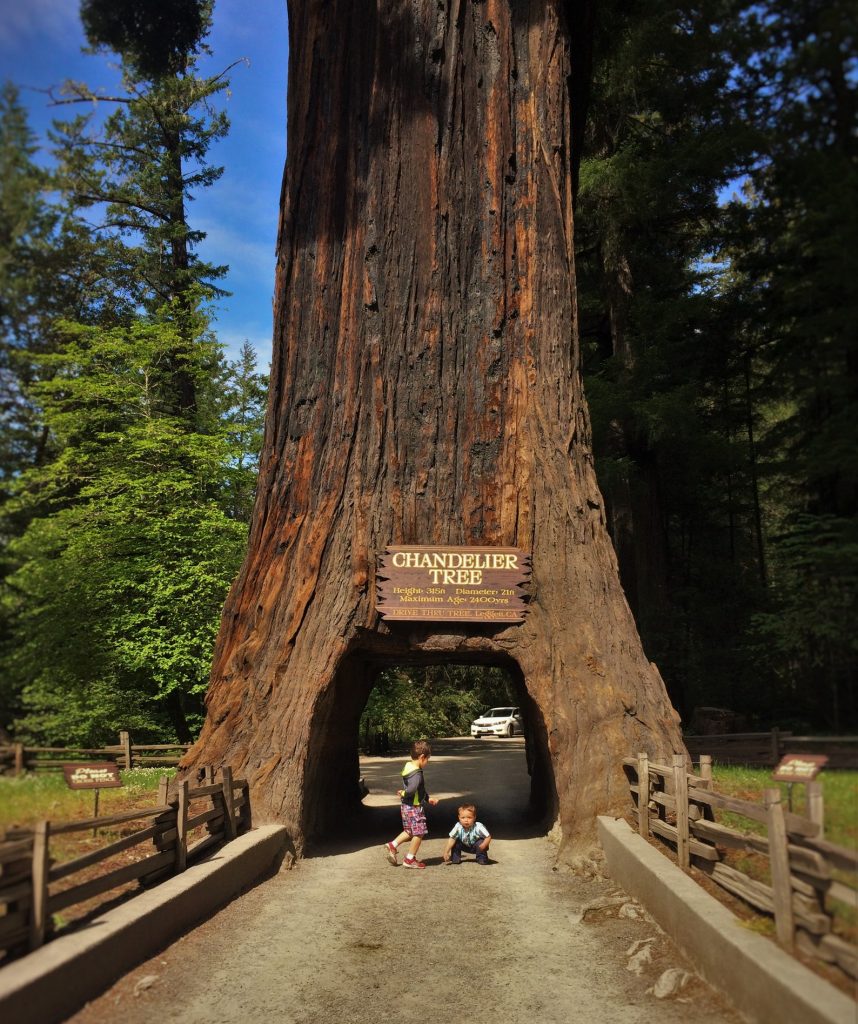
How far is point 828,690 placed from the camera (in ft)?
11.5

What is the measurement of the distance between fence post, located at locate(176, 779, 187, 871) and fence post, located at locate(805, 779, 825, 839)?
511 centimetres

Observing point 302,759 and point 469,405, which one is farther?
point 469,405

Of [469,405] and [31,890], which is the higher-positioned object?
[469,405]

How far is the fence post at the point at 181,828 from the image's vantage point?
7.22m

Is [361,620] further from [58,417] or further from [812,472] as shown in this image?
[812,472]

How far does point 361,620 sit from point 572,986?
5.46m

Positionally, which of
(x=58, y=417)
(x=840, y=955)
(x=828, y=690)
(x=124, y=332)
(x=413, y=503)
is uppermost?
(x=124, y=332)

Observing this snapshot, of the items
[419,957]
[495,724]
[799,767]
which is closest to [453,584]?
[419,957]

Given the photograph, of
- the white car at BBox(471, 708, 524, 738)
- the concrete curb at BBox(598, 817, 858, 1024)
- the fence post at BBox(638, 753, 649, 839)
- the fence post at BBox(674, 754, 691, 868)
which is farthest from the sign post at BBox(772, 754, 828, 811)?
the white car at BBox(471, 708, 524, 738)

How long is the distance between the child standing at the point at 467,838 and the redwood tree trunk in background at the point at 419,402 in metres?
0.97

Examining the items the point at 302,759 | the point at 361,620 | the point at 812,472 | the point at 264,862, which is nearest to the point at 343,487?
the point at 361,620

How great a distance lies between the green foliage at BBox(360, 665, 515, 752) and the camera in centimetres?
3207

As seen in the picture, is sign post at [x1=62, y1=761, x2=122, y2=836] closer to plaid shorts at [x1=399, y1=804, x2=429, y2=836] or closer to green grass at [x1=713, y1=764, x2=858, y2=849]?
green grass at [x1=713, y1=764, x2=858, y2=849]

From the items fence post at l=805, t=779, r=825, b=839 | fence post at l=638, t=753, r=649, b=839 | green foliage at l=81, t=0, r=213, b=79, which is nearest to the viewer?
fence post at l=805, t=779, r=825, b=839
